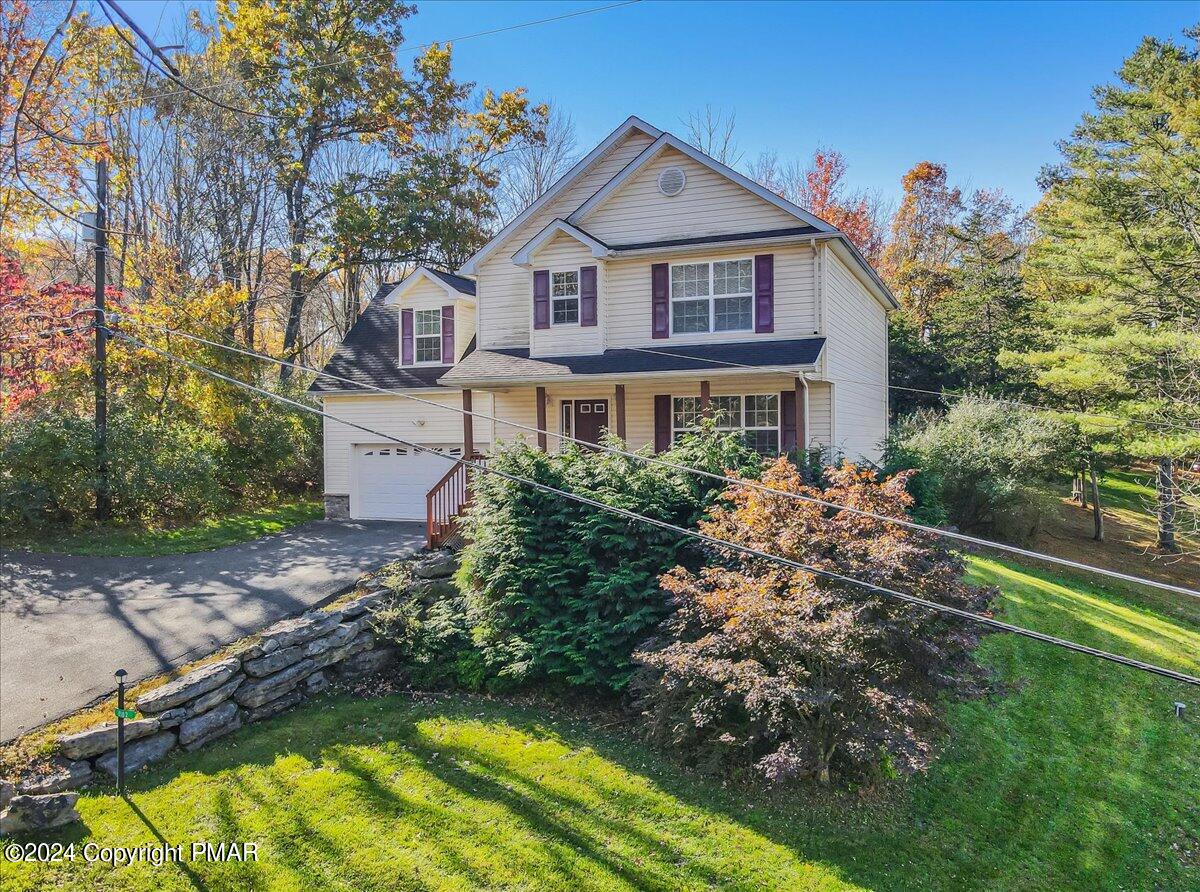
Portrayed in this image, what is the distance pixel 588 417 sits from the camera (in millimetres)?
15875

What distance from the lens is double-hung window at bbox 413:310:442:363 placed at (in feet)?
59.0

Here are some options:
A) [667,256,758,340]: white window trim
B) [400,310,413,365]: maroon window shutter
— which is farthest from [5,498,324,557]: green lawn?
[667,256,758,340]: white window trim

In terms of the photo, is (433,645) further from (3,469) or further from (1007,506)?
(1007,506)

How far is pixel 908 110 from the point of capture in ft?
64.0

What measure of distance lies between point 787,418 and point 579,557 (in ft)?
21.7

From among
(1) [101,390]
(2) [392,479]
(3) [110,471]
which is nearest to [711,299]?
(2) [392,479]

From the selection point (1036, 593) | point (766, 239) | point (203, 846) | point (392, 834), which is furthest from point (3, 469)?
point (1036, 593)

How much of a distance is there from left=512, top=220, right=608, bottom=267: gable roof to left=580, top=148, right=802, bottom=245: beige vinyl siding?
0.63 m

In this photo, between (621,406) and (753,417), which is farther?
(753,417)

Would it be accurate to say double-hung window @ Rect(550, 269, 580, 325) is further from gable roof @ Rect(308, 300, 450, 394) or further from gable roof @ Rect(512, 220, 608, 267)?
gable roof @ Rect(308, 300, 450, 394)

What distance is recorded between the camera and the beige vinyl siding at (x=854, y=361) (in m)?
14.2

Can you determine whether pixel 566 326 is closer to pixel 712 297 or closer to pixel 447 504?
pixel 712 297

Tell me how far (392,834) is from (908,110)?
2194 centimetres

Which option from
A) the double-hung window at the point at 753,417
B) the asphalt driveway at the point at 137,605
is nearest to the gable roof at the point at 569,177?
the double-hung window at the point at 753,417
